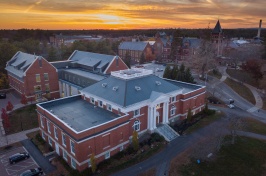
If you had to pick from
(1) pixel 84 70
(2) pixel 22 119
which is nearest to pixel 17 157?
(2) pixel 22 119

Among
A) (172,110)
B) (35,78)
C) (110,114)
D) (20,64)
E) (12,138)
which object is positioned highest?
(20,64)

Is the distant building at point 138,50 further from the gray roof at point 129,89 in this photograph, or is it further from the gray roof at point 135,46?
the gray roof at point 129,89

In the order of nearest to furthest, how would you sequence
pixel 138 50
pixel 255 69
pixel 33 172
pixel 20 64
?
pixel 33 172, pixel 20 64, pixel 255 69, pixel 138 50

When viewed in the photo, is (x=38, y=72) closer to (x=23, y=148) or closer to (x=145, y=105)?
(x=23, y=148)

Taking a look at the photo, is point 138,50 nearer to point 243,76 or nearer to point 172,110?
point 243,76

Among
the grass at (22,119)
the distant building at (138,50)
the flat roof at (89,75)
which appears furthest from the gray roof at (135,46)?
the grass at (22,119)

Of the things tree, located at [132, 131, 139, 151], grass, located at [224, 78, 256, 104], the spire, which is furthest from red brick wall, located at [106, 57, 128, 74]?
the spire

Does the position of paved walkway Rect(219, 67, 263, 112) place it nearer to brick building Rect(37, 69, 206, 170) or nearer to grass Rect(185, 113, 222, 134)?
grass Rect(185, 113, 222, 134)
